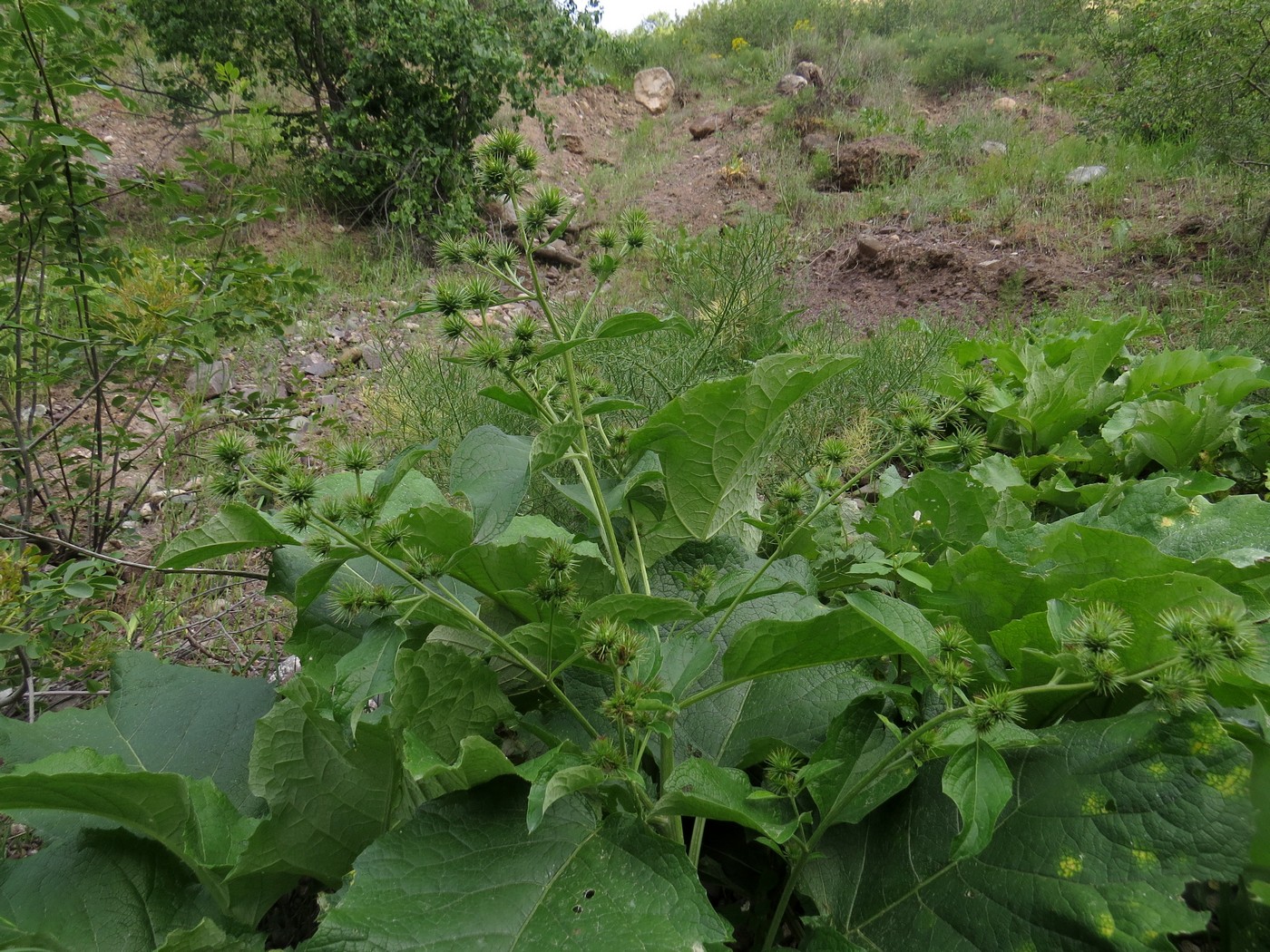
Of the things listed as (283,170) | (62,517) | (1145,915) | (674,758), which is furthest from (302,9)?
(1145,915)

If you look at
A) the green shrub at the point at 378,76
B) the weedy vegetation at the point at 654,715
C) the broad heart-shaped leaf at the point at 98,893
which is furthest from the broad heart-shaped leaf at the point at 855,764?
the green shrub at the point at 378,76

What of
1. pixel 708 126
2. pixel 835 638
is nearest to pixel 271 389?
pixel 835 638

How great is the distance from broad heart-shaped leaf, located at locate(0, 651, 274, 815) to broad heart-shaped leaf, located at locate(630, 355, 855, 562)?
717 mm

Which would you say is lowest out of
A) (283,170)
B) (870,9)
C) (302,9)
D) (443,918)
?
(443,918)

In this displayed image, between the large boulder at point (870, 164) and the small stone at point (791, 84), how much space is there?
10.2 ft

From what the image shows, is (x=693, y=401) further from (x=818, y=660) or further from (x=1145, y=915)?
(x=1145, y=915)

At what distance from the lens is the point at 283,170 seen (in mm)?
7578

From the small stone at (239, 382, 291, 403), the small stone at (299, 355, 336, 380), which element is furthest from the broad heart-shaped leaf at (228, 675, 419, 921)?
the small stone at (299, 355, 336, 380)

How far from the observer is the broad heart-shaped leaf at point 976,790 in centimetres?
71

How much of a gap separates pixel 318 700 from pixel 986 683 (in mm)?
893

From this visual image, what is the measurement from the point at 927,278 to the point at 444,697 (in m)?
6.06

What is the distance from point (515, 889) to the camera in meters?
0.82

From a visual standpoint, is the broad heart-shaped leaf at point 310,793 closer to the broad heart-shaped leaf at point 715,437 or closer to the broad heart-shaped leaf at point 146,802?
the broad heart-shaped leaf at point 146,802

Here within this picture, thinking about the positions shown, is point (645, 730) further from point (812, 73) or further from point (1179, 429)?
point (812, 73)
